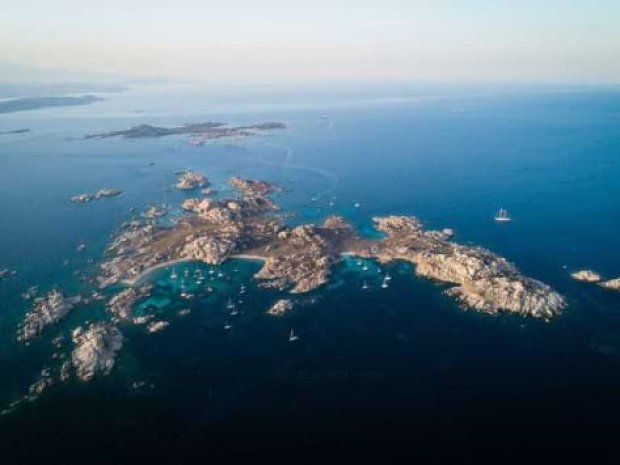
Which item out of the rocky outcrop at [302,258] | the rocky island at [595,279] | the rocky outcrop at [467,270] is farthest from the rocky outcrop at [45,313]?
the rocky island at [595,279]

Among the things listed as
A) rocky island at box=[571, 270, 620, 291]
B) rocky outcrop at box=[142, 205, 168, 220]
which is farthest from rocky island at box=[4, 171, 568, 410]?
rocky outcrop at box=[142, 205, 168, 220]

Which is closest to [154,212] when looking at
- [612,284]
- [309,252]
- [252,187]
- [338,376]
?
[252,187]

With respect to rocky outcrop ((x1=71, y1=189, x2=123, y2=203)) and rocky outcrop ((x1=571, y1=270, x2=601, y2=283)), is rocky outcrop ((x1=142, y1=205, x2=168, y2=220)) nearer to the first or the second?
rocky outcrop ((x1=71, y1=189, x2=123, y2=203))

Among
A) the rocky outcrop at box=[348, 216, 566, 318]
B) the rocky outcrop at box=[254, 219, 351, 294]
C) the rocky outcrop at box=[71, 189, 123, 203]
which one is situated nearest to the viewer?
the rocky outcrop at box=[348, 216, 566, 318]

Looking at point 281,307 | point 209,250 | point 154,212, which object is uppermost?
point 209,250

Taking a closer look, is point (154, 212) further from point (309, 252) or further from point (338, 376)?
point (338, 376)

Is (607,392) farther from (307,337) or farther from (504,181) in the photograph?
(504,181)

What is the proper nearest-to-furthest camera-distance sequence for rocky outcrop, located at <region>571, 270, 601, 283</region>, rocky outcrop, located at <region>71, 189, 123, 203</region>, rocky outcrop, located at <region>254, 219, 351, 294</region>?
1. rocky outcrop, located at <region>571, 270, 601, 283</region>
2. rocky outcrop, located at <region>254, 219, 351, 294</region>
3. rocky outcrop, located at <region>71, 189, 123, 203</region>
